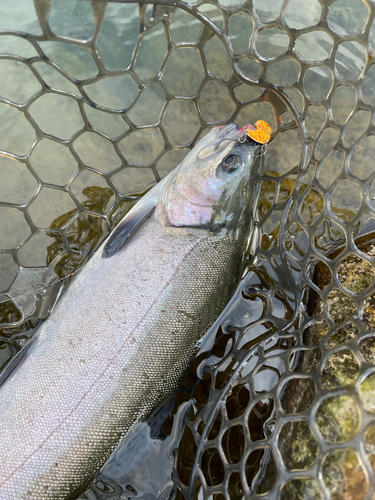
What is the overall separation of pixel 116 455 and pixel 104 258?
110 cm

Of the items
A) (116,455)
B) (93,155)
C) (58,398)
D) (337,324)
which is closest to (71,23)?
(93,155)

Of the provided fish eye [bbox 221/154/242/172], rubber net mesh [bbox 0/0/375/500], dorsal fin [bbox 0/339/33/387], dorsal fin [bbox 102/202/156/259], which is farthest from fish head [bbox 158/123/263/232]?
dorsal fin [bbox 0/339/33/387]

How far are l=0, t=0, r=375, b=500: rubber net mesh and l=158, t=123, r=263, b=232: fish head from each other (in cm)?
36

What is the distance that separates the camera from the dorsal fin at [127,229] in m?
2.19

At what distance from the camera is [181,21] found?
2734 millimetres

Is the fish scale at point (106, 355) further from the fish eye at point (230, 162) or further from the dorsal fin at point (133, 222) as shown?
the fish eye at point (230, 162)

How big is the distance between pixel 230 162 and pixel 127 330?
1082 millimetres

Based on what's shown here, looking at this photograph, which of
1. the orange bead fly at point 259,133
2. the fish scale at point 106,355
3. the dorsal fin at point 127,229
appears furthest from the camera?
the dorsal fin at point 127,229

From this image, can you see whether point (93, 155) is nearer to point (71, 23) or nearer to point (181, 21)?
point (71, 23)

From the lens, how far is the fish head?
2100mm

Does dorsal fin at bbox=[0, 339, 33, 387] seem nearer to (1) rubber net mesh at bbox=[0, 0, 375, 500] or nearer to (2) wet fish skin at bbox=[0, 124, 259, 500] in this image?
(2) wet fish skin at bbox=[0, 124, 259, 500]

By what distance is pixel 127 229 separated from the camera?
223cm

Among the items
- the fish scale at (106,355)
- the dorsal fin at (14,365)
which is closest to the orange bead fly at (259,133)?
the fish scale at (106,355)

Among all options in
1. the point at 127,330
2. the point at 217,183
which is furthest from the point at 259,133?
the point at 127,330
